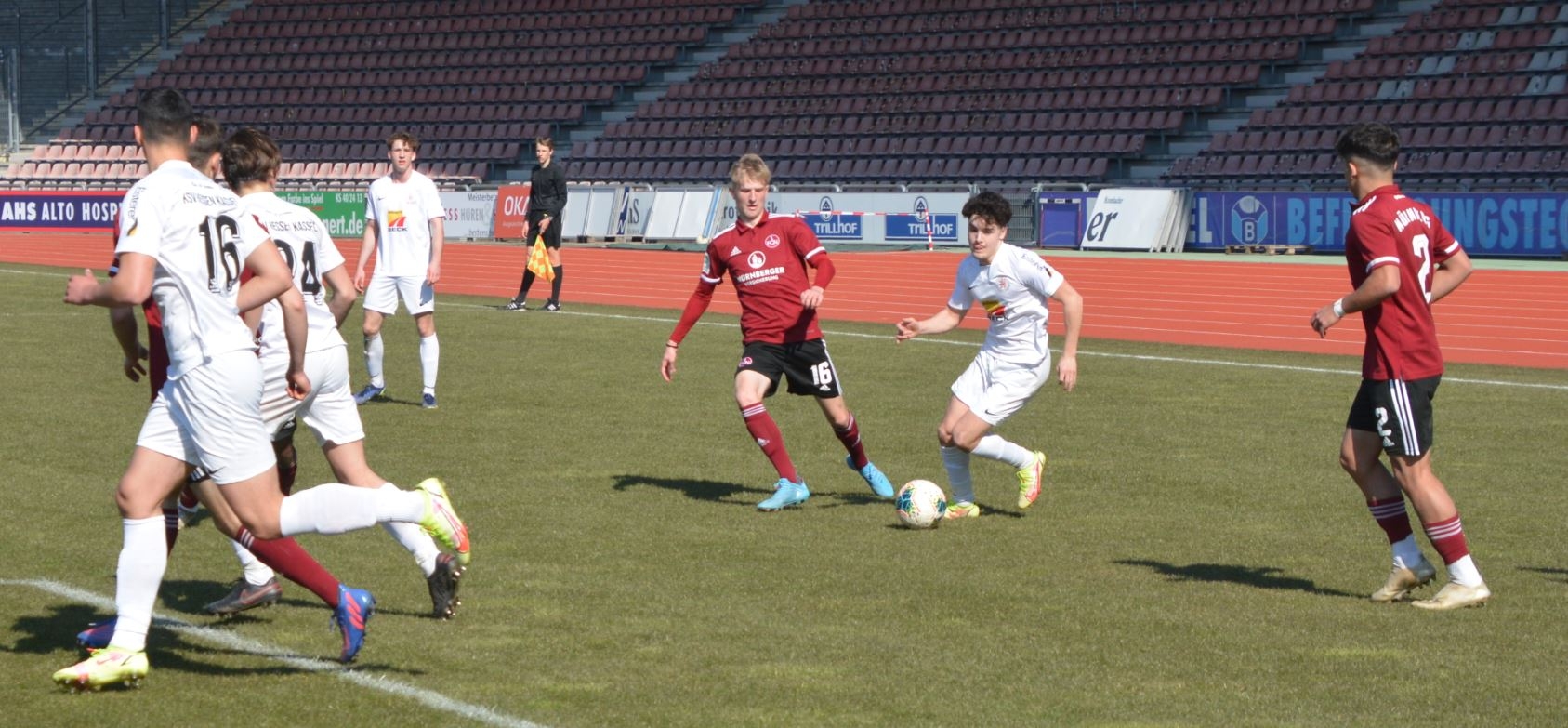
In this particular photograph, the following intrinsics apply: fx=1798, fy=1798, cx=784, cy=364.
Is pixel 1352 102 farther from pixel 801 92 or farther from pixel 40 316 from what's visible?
pixel 40 316

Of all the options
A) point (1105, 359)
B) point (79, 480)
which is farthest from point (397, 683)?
point (1105, 359)

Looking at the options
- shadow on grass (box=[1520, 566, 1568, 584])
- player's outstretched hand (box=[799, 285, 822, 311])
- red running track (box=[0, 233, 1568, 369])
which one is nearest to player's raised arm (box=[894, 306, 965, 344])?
player's outstretched hand (box=[799, 285, 822, 311])

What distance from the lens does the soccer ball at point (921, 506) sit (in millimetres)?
8945

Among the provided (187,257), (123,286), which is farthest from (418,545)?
(123,286)

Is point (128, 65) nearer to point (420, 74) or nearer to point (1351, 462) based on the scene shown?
point (420, 74)

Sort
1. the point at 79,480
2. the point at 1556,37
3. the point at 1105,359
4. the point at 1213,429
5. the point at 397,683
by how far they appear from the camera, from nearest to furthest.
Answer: the point at 397,683, the point at 79,480, the point at 1213,429, the point at 1105,359, the point at 1556,37

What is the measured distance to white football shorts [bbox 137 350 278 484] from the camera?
565 cm

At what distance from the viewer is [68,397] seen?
13.9m

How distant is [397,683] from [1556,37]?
31.2 m

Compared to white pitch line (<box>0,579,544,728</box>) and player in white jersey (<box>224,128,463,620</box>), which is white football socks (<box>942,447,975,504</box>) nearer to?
player in white jersey (<box>224,128,463,620</box>)

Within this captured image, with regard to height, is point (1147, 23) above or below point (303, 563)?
above

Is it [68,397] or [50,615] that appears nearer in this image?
[50,615]

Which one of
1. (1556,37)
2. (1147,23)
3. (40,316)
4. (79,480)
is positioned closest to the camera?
(79,480)

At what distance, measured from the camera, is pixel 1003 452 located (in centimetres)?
942
